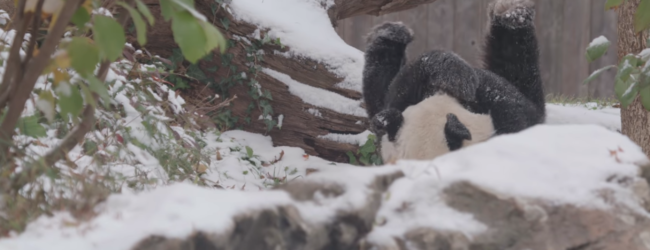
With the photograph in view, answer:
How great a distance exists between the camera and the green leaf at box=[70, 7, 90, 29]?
4.11 feet

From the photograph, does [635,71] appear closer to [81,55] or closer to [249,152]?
[81,55]

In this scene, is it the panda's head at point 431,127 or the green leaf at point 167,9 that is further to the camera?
the panda's head at point 431,127

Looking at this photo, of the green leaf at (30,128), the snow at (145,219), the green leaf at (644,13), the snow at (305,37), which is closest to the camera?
the snow at (145,219)

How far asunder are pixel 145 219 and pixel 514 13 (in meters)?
2.04

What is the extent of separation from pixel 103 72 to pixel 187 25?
18.2 inches

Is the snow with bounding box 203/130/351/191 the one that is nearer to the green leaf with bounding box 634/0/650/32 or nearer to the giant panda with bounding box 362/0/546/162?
the giant panda with bounding box 362/0/546/162

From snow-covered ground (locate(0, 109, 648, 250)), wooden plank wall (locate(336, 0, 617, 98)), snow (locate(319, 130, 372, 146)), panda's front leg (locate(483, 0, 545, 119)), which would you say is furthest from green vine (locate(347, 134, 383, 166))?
wooden plank wall (locate(336, 0, 617, 98))

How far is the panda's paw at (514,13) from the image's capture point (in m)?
2.65

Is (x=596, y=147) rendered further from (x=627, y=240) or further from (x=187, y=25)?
(x=187, y=25)

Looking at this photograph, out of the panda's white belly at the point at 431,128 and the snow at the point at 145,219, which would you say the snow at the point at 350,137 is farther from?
the snow at the point at 145,219

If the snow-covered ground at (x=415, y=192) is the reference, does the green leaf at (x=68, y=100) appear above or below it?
above

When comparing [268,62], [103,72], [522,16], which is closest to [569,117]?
[522,16]

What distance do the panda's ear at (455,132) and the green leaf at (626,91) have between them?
489mm

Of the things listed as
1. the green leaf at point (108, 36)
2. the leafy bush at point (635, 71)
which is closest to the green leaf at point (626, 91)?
the leafy bush at point (635, 71)
